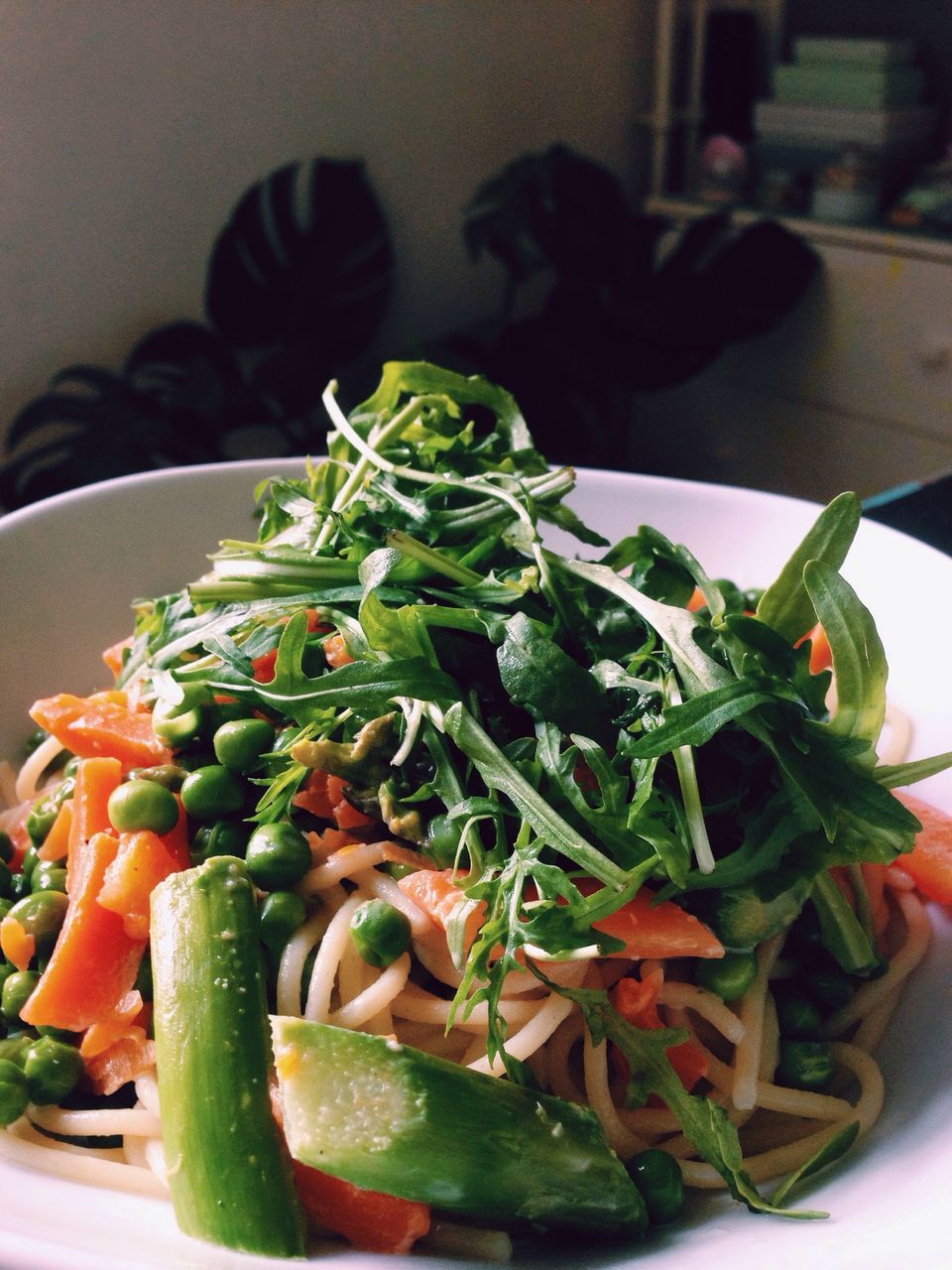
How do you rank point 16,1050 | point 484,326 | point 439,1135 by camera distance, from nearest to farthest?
point 439,1135 → point 16,1050 → point 484,326

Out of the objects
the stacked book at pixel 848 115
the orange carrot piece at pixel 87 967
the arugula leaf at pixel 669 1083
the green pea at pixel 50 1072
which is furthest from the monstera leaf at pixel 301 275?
the arugula leaf at pixel 669 1083

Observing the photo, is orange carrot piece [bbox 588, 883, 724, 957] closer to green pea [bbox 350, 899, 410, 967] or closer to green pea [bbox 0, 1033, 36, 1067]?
green pea [bbox 350, 899, 410, 967]

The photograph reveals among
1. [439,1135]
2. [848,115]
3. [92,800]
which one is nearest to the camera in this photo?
[439,1135]

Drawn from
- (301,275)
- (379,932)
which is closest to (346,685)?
(379,932)

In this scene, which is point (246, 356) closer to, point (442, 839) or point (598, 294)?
point (598, 294)

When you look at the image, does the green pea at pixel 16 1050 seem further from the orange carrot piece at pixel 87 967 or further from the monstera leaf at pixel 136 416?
the monstera leaf at pixel 136 416

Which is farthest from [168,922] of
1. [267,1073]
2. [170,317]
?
[170,317]
